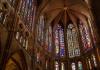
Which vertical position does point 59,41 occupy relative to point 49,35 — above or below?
below

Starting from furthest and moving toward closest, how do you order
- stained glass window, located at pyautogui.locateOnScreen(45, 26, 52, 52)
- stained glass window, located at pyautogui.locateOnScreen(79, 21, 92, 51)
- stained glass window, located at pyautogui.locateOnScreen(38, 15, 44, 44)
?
stained glass window, located at pyautogui.locateOnScreen(45, 26, 52, 52) < stained glass window, located at pyautogui.locateOnScreen(79, 21, 92, 51) < stained glass window, located at pyautogui.locateOnScreen(38, 15, 44, 44)

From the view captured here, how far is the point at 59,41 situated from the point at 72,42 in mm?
2386

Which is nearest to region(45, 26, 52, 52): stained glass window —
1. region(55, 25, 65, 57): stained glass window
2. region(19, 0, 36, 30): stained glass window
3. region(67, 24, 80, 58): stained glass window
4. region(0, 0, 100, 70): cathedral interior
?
region(0, 0, 100, 70): cathedral interior

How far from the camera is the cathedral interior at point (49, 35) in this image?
15.9m

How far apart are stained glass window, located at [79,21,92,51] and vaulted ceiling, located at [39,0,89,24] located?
151 cm

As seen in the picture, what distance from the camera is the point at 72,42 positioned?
96.9 ft

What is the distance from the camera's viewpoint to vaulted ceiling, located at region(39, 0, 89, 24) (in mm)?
27023

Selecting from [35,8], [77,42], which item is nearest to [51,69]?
[77,42]

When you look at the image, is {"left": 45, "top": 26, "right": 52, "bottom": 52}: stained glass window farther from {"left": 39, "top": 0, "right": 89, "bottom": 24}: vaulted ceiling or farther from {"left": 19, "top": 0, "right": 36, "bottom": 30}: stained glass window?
{"left": 19, "top": 0, "right": 36, "bottom": 30}: stained glass window

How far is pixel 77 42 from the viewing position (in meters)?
29.1

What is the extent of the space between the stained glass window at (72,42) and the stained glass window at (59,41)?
114 cm

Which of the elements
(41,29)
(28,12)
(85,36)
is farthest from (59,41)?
(28,12)

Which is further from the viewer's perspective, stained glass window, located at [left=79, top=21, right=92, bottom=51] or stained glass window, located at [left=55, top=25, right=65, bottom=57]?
stained glass window, located at [left=55, top=25, right=65, bottom=57]

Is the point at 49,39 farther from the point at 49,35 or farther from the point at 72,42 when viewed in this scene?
the point at 72,42
